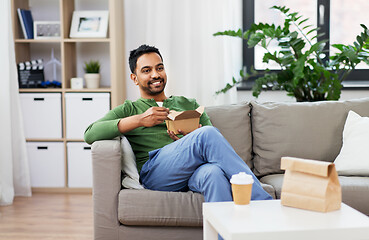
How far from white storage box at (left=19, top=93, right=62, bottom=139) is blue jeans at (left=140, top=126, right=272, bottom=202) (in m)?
1.65

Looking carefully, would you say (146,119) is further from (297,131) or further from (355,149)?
(355,149)

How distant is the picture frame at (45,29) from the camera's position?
4035mm

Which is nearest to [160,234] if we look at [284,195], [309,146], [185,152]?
[185,152]

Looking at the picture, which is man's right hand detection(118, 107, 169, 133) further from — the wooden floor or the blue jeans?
the wooden floor

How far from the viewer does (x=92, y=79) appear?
3990mm

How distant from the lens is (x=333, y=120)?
289 centimetres

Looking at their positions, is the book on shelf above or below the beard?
above

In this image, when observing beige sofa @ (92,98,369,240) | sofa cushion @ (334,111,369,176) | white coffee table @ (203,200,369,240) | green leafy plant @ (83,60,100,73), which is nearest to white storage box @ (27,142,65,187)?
green leafy plant @ (83,60,100,73)

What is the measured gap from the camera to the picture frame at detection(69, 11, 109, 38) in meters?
3.97

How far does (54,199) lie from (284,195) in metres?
2.42

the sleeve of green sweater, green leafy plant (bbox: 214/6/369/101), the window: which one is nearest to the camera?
the sleeve of green sweater

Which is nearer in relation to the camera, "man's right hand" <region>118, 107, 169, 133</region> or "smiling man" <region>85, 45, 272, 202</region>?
"smiling man" <region>85, 45, 272, 202</region>

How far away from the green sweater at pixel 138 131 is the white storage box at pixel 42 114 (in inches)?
55.3

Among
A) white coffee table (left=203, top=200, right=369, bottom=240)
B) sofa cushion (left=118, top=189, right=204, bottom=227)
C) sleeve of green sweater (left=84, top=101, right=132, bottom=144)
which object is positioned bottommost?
sofa cushion (left=118, top=189, right=204, bottom=227)
